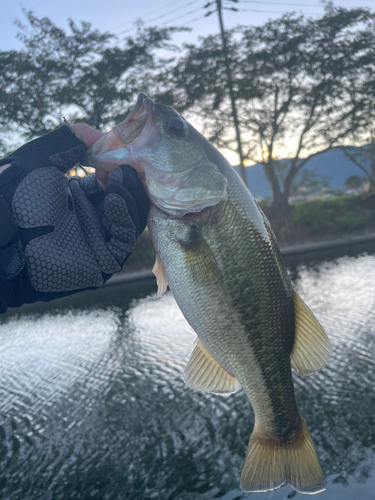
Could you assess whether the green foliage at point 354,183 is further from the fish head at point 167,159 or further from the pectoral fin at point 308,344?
the fish head at point 167,159

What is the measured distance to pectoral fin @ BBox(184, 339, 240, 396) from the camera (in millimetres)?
2203

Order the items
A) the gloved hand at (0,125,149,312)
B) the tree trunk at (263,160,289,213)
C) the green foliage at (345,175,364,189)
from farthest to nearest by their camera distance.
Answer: the green foliage at (345,175,364,189) < the tree trunk at (263,160,289,213) < the gloved hand at (0,125,149,312)

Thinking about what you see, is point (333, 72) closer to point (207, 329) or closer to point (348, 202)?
point (348, 202)

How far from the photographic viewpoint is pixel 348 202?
98.3 ft

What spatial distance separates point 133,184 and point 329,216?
2808 centimetres

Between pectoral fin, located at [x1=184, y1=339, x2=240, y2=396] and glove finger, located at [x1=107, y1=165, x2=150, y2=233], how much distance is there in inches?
26.8

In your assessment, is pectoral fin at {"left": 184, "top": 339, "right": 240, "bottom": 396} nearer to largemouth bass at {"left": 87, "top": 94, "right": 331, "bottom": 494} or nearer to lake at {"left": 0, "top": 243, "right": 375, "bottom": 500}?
largemouth bass at {"left": 87, "top": 94, "right": 331, "bottom": 494}

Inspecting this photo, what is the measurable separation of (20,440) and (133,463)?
246 cm

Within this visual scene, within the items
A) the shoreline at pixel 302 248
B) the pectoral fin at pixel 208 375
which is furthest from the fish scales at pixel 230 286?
the shoreline at pixel 302 248

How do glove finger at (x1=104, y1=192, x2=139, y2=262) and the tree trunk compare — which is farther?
the tree trunk

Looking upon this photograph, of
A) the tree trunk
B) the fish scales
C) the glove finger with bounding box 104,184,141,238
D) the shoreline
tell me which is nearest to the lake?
the fish scales

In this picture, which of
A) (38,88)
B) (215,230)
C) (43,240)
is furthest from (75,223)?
(38,88)

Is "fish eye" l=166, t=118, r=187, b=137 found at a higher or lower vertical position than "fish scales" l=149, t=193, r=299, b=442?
higher

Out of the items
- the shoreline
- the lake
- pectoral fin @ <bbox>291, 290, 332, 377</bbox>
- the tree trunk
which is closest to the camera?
pectoral fin @ <bbox>291, 290, 332, 377</bbox>
